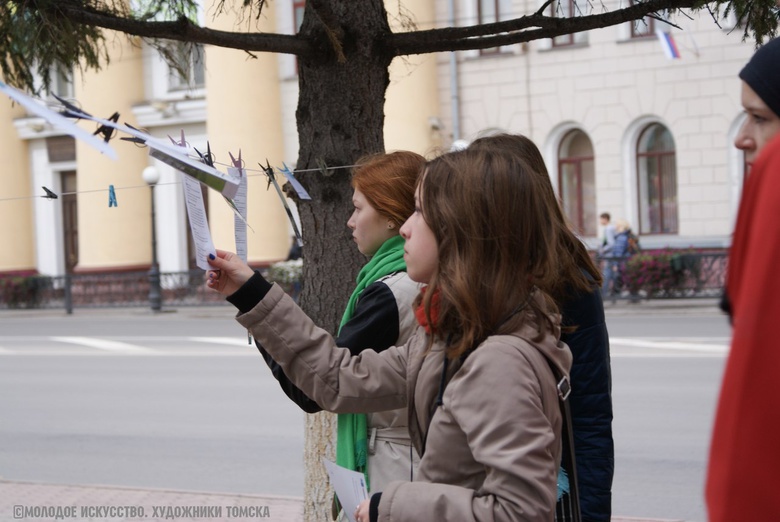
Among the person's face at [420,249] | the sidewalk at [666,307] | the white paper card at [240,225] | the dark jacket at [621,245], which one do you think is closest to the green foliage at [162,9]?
the white paper card at [240,225]

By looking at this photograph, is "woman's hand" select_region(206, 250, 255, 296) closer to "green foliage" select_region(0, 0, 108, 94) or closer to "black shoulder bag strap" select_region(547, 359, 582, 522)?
"black shoulder bag strap" select_region(547, 359, 582, 522)

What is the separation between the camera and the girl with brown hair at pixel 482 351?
201 cm

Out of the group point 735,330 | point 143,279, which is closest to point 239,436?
point 735,330

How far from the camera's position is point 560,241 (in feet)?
8.68

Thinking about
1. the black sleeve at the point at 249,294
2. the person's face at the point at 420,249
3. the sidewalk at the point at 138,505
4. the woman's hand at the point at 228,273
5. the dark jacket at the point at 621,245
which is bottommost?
the sidewalk at the point at 138,505

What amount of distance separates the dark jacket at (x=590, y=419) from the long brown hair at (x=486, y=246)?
562mm

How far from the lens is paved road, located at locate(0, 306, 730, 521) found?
25.3 ft

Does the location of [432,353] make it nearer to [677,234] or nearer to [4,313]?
[677,234]

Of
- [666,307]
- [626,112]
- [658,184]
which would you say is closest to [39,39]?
[666,307]

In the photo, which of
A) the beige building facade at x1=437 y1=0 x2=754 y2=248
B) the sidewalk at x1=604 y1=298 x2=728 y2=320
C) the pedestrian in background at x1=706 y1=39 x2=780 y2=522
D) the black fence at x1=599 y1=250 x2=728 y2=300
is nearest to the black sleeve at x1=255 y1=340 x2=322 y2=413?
the pedestrian in background at x1=706 y1=39 x2=780 y2=522

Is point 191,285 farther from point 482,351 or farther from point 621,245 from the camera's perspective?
point 482,351

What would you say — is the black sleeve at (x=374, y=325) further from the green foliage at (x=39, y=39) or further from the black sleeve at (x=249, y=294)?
the green foliage at (x=39, y=39)

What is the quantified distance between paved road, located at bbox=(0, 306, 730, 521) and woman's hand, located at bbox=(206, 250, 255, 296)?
4.43m

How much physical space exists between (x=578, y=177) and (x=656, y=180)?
188 cm
